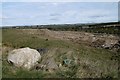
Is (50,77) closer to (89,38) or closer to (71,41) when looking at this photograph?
(71,41)

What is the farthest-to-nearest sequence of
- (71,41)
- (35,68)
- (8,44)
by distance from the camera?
(71,41), (8,44), (35,68)

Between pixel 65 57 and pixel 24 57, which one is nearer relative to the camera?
pixel 24 57

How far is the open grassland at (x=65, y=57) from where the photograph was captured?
22.6 m

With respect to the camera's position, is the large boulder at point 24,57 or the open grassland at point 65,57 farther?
the large boulder at point 24,57

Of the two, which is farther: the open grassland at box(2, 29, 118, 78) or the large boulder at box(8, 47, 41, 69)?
the large boulder at box(8, 47, 41, 69)

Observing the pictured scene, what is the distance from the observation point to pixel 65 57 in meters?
25.1

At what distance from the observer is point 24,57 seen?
24.8 m

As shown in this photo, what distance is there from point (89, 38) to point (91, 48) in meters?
4.53

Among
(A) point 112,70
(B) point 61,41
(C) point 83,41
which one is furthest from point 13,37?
(A) point 112,70

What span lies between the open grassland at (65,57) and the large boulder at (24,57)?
22.2 inches

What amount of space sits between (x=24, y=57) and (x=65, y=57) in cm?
363

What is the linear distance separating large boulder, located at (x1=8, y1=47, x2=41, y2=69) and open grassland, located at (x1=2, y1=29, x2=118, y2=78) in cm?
56

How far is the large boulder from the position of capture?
24.5 meters

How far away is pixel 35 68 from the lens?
24109 mm
